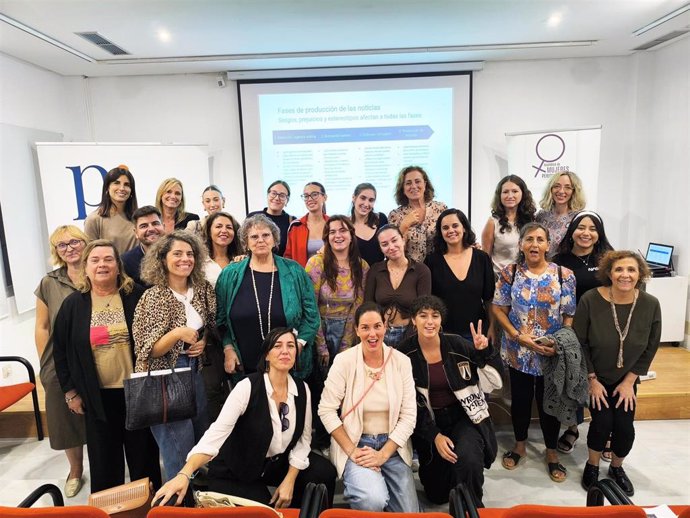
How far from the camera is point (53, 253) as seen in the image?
2586mm

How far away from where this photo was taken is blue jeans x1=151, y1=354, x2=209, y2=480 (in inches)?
88.0

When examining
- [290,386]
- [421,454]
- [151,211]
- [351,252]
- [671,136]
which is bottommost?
[421,454]

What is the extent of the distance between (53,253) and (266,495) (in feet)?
6.16

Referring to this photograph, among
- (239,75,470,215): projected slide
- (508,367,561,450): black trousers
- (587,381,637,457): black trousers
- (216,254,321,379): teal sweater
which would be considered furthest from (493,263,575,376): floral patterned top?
(239,75,470,215): projected slide

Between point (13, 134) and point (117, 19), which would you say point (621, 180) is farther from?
point (13, 134)

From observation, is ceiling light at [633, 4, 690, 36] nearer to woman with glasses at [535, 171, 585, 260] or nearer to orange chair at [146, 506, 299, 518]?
woman with glasses at [535, 171, 585, 260]

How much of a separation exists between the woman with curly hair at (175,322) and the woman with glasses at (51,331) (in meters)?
0.66

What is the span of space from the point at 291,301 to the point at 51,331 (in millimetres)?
1562

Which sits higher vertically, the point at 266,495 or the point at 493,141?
the point at 493,141

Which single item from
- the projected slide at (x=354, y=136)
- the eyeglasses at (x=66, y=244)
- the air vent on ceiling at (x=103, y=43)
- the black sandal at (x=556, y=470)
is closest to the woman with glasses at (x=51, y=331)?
the eyeglasses at (x=66, y=244)

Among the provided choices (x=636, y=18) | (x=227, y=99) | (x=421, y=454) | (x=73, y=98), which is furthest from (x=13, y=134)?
(x=636, y=18)

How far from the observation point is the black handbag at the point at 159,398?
6.74 feet

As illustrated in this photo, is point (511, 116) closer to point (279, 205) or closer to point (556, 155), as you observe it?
point (556, 155)

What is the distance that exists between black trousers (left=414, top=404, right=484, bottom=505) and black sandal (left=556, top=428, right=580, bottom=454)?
94cm
